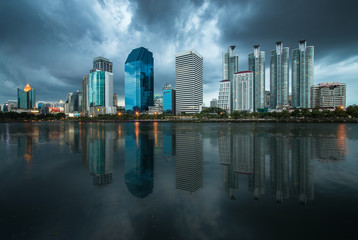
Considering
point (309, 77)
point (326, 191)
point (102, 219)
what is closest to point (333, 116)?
point (309, 77)

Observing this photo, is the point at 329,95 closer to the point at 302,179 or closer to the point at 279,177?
the point at 302,179

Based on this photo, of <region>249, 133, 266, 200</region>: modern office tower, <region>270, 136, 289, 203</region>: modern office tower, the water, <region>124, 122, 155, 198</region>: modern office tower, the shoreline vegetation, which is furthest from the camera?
the shoreline vegetation

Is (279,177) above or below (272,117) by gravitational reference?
below

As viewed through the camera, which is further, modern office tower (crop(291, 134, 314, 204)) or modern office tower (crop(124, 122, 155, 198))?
modern office tower (crop(124, 122, 155, 198))

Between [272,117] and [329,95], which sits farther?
[329,95]

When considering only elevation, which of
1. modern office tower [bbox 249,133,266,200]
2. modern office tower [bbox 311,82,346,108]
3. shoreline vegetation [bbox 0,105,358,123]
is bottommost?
modern office tower [bbox 249,133,266,200]

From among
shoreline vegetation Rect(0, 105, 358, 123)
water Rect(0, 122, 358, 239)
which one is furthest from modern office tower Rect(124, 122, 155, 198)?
shoreline vegetation Rect(0, 105, 358, 123)

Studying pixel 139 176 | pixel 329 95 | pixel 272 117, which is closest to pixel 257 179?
pixel 139 176

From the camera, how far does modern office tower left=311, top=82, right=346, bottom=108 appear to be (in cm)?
18534

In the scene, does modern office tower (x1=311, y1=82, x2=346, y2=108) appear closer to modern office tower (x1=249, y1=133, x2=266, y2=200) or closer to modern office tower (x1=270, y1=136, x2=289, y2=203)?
modern office tower (x1=270, y1=136, x2=289, y2=203)

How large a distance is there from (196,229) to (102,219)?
345 centimetres

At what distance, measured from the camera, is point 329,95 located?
190500 millimetres

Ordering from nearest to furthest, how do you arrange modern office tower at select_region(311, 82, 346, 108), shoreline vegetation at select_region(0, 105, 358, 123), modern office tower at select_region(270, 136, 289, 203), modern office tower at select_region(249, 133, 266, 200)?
modern office tower at select_region(270, 136, 289, 203)
modern office tower at select_region(249, 133, 266, 200)
shoreline vegetation at select_region(0, 105, 358, 123)
modern office tower at select_region(311, 82, 346, 108)

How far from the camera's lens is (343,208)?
22.5 feet
